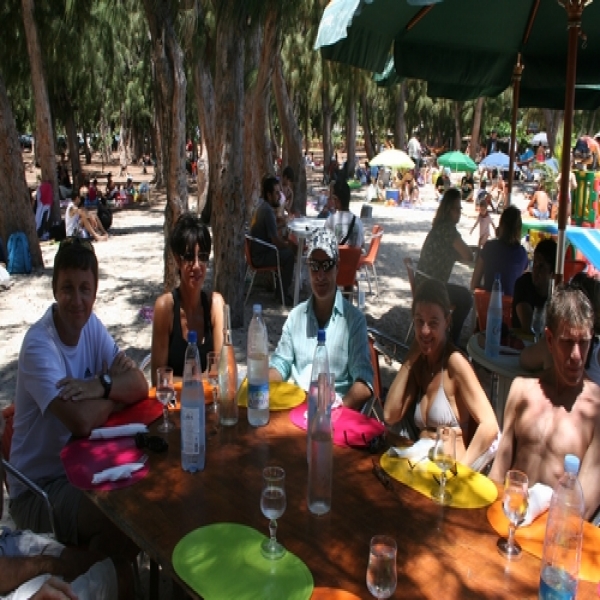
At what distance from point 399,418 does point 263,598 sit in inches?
60.8

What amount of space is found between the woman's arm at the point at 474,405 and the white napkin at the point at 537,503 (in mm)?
579

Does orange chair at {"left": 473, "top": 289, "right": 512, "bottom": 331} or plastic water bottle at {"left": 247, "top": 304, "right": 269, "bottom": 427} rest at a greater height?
plastic water bottle at {"left": 247, "top": 304, "right": 269, "bottom": 427}

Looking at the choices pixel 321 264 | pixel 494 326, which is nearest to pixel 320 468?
pixel 321 264

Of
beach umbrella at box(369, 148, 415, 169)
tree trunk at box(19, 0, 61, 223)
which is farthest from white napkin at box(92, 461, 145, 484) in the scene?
beach umbrella at box(369, 148, 415, 169)

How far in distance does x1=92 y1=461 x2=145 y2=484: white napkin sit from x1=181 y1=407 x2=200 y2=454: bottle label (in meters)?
0.20

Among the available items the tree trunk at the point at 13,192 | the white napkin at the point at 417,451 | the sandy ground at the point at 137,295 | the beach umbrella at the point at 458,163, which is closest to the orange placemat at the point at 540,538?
the white napkin at the point at 417,451

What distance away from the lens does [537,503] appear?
2.06 m

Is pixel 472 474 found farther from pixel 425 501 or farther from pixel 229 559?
pixel 229 559

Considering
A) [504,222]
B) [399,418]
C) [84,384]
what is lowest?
[399,418]

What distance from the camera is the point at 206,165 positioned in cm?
1457

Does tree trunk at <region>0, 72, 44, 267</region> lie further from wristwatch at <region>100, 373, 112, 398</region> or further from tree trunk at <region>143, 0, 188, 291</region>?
wristwatch at <region>100, 373, 112, 398</region>

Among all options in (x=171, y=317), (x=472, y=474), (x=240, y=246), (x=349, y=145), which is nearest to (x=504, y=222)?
(x=240, y=246)

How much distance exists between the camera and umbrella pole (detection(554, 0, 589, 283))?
369 centimetres

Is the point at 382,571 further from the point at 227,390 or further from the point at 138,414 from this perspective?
the point at 138,414
